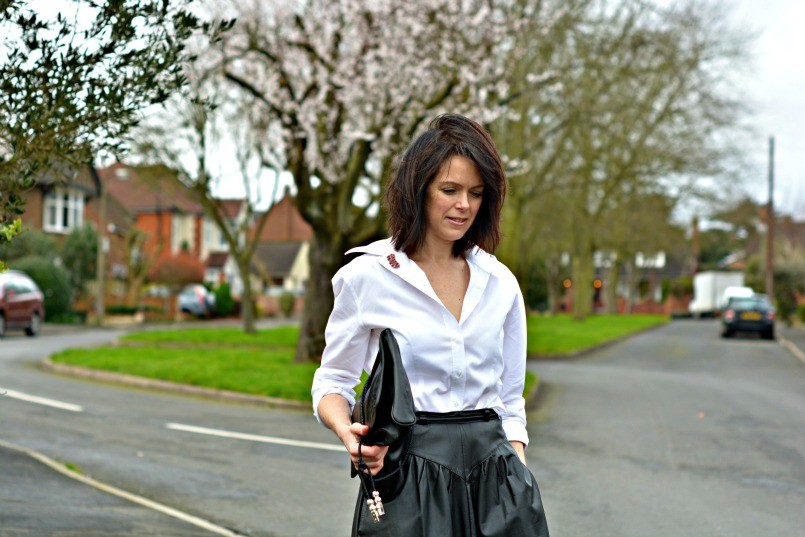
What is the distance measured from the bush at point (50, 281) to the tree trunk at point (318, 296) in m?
21.8

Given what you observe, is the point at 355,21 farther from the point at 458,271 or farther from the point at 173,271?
the point at 173,271

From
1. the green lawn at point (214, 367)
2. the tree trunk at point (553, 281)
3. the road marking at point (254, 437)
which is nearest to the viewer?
the road marking at point (254, 437)

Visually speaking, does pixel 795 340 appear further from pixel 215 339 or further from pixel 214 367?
pixel 214 367

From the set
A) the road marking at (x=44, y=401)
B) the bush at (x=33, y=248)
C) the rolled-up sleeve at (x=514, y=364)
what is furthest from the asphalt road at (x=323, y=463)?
the bush at (x=33, y=248)

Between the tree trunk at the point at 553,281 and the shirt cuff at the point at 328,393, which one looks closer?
the shirt cuff at the point at 328,393

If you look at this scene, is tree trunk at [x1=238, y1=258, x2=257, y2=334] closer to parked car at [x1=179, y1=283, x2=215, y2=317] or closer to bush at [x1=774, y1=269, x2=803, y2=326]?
parked car at [x1=179, y1=283, x2=215, y2=317]

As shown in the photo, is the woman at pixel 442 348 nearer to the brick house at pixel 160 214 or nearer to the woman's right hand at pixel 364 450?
the woman's right hand at pixel 364 450

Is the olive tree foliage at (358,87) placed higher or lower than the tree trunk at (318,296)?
higher

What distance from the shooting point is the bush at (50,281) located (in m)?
36.9

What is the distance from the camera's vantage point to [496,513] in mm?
2711

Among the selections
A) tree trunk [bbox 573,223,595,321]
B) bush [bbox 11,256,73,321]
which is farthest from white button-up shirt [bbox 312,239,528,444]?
tree trunk [bbox 573,223,595,321]

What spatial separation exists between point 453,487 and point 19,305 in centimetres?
2717

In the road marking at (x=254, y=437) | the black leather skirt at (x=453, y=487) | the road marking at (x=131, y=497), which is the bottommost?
the road marking at (x=254, y=437)

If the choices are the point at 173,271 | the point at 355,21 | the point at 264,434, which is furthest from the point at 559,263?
the point at 264,434
